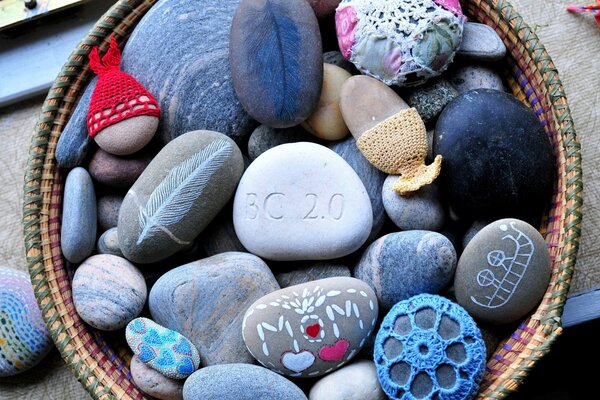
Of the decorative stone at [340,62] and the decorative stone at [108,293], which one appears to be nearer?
the decorative stone at [108,293]

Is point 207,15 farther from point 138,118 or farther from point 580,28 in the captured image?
point 580,28

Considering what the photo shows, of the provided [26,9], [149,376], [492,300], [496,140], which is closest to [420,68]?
[496,140]

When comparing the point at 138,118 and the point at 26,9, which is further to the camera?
the point at 26,9

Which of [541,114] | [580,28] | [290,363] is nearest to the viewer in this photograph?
[290,363]

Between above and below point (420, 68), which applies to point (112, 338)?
below

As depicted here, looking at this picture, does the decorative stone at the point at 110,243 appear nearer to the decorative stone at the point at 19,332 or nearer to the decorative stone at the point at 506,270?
the decorative stone at the point at 19,332

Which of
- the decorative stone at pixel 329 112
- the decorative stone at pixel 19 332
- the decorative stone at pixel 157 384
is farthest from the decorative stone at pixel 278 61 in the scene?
the decorative stone at pixel 19 332

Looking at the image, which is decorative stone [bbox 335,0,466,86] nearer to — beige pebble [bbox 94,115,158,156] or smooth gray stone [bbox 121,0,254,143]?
smooth gray stone [bbox 121,0,254,143]
